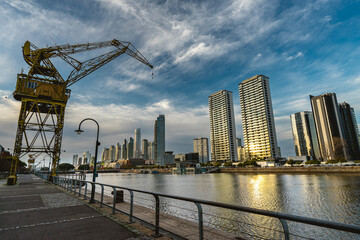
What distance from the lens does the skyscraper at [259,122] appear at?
563ft

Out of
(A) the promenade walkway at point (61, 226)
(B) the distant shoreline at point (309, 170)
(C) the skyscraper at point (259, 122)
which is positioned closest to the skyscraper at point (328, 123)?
(C) the skyscraper at point (259, 122)

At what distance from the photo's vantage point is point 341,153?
Answer: 139 meters

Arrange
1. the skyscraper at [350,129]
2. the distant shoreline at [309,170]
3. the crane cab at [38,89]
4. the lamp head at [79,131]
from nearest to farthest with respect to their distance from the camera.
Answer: the lamp head at [79,131] < the crane cab at [38,89] < the distant shoreline at [309,170] < the skyscraper at [350,129]

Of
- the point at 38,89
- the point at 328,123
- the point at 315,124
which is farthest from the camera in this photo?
the point at 315,124

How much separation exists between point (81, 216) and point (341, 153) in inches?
6937

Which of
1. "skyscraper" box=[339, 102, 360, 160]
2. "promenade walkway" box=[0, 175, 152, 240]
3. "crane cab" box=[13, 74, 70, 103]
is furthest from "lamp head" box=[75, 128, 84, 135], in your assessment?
"skyscraper" box=[339, 102, 360, 160]

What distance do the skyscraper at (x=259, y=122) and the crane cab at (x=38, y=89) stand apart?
166 metres

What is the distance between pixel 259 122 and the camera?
605 feet

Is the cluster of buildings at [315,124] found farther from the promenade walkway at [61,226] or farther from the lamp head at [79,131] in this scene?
the promenade walkway at [61,226]

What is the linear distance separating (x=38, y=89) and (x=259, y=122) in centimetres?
18074

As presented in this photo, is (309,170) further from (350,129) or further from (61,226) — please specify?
(350,129)

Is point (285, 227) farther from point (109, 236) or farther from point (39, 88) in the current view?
point (39, 88)

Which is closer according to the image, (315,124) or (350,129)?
(350,129)

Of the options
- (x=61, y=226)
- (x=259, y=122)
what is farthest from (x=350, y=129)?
(x=61, y=226)
